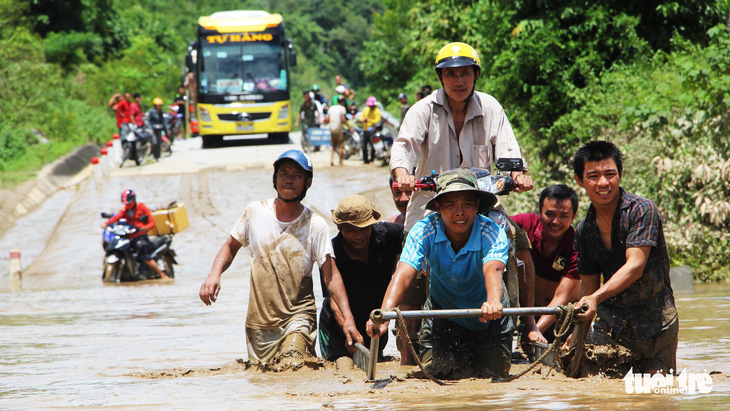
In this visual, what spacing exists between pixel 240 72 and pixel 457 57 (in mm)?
22383

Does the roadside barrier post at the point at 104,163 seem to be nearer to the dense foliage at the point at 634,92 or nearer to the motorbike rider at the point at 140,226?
the motorbike rider at the point at 140,226

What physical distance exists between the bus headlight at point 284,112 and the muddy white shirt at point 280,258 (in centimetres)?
2181

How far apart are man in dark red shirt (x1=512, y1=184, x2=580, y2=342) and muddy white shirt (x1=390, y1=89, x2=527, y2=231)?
25.8 inches

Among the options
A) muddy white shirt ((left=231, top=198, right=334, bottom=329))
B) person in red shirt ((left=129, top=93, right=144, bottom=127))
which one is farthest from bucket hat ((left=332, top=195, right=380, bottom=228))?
person in red shirt ((left=129, top=93, right=144, bottom=127))

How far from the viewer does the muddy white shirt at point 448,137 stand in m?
6.32

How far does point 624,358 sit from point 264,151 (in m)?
22.6

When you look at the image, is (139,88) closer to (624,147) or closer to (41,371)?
(624,147)

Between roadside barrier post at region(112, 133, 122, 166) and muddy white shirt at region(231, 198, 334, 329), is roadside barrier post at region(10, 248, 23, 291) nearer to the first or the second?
muddy white shirt at region(231, 198, 334, 329)

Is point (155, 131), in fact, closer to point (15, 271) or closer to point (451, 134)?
point (15, 271)

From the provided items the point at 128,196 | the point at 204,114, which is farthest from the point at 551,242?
the point at 204,114

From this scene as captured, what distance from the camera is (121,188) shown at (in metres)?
21.7

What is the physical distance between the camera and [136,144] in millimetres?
24547

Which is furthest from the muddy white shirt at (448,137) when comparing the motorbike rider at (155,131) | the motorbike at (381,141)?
the motorbike rider at (155,131)

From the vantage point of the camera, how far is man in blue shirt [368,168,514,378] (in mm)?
5312
